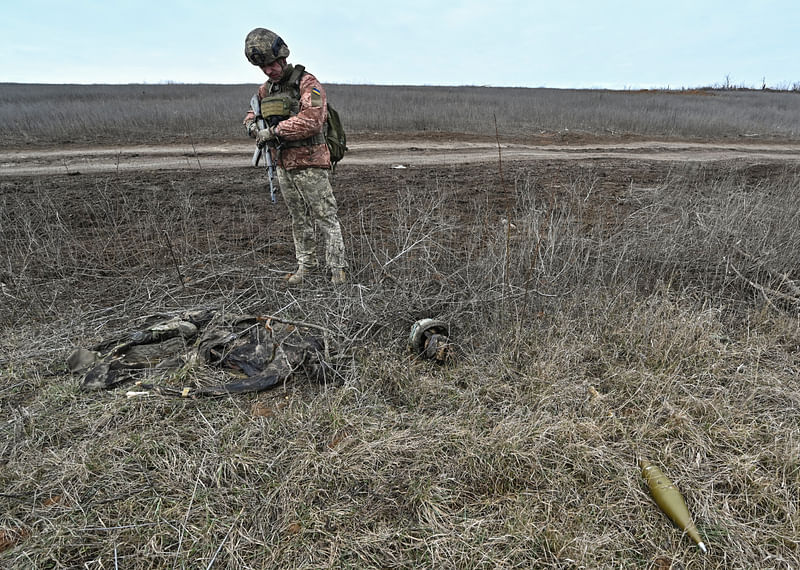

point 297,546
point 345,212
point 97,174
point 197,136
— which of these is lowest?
point 297,546

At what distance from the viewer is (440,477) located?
202cm

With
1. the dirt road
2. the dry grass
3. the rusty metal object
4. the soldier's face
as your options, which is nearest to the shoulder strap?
the soldier's face

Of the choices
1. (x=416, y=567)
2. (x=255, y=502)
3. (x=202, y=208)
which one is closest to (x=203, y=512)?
(x=255, y=502)

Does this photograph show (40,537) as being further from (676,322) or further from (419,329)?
(676,322)

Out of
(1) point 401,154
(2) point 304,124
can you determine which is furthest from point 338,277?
(1) point 401,154

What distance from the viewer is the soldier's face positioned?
3.34 m

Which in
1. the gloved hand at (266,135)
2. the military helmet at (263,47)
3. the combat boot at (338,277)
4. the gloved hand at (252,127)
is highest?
the military helmet at (263,47)

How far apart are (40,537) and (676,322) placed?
3.76m

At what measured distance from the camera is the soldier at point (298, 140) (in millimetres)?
3318

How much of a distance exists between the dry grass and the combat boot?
167 mm

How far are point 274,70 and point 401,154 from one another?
7.23m

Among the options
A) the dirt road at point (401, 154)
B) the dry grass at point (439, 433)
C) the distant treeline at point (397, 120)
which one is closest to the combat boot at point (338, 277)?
the dry grass at point (439, 433)

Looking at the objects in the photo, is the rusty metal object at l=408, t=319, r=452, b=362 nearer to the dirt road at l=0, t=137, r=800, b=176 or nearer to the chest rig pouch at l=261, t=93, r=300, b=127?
the chest rig pouch at l=261, t=93, r=300, b=127

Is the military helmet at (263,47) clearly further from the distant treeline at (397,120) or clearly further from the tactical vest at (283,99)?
the distant treeline at (397,120)
